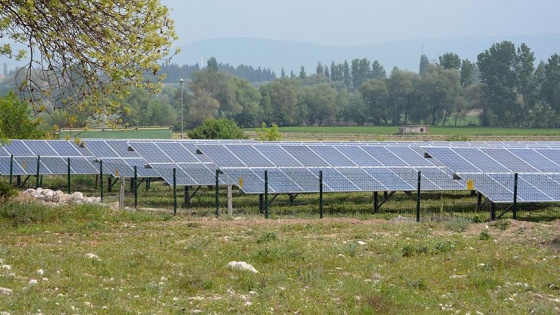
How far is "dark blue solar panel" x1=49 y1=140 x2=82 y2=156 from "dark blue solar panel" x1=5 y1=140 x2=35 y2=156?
1305 mm

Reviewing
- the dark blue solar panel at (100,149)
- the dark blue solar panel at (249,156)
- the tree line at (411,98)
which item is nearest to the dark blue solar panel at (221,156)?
the dark blue solar panel at (249,156)

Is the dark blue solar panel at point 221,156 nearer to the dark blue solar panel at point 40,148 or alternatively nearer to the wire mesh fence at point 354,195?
the wire mesh fence at point 354,195

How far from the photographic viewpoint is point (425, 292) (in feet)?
39.8

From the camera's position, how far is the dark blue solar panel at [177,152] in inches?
1248

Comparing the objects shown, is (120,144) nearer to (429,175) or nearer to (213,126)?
(429,175)

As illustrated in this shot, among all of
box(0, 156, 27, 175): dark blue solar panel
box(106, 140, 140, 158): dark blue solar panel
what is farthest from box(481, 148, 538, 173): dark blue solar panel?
box(0, 156, 27, 175): dark blue solar panel

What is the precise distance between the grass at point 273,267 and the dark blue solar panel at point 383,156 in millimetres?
9830

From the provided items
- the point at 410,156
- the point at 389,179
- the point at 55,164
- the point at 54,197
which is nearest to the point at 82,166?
the point at 55,164

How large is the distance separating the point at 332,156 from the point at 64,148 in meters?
12.0

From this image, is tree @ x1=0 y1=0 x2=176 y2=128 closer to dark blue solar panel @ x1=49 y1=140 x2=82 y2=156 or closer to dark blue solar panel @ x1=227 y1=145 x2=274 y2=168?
dark blue solar panel @ x1=227 y1=145 x2=274 y2=168

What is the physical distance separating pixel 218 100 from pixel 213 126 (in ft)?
236

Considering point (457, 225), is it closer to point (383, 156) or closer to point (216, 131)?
point (383, 156)

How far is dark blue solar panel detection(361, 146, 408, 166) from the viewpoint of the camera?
98.4 feet

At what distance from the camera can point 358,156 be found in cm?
3088
